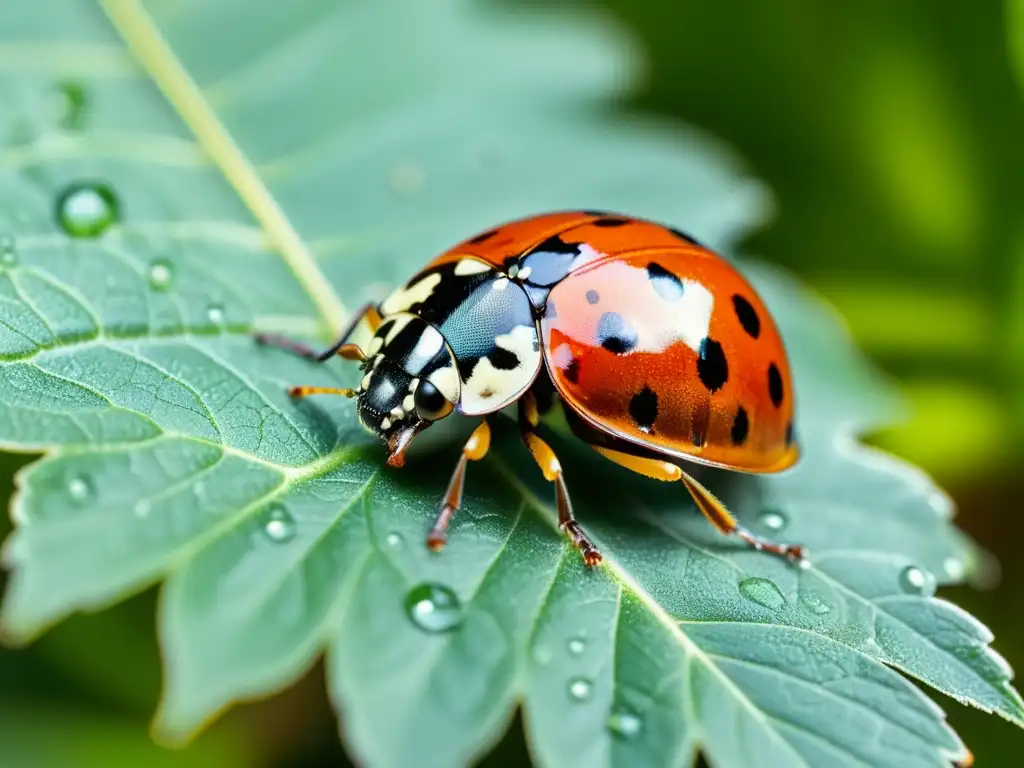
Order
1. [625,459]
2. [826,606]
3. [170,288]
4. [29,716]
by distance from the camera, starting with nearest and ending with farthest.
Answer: [826,606] → [625,459] → [170,288] → [29,716]

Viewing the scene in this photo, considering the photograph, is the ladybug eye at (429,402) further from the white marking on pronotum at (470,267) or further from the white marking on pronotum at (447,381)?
the white marking on pronotum at (470,267)

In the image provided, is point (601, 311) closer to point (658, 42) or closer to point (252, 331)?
point (252, 331)

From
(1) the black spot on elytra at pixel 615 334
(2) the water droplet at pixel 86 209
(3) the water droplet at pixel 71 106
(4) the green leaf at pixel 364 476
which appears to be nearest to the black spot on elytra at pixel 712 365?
(1) the black spot on elytra at pixel 615 334

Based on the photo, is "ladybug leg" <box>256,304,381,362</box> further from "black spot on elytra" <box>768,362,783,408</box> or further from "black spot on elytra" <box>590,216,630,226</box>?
"black spot on elytra" <box>768,362,783,408</box>

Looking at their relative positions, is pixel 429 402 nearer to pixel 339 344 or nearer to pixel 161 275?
pixel 339 344

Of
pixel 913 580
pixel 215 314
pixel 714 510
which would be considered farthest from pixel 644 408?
pixel 215 314

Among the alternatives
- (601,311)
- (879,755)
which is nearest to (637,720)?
(879,755)
